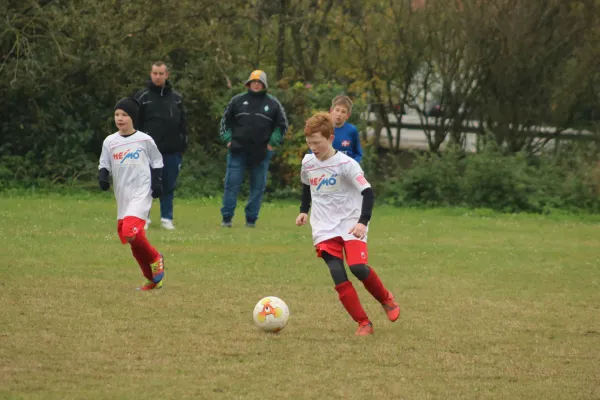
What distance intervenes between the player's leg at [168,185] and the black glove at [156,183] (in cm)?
437

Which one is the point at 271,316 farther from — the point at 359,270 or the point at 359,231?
the point at 359,231

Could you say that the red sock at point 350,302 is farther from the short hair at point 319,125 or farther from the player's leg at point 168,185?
the player's leg at point 168,185

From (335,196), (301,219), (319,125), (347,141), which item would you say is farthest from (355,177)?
(347,141)

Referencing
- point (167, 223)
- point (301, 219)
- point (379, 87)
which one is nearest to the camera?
point (301, 219)

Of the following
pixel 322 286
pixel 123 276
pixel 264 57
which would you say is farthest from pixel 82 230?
pixel 264 57

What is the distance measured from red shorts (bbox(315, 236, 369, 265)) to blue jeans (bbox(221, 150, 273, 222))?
6.78 meters

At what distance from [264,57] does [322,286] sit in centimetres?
1516

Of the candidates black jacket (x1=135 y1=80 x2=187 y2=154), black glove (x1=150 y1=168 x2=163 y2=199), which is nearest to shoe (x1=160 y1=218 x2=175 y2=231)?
black jacket (x1=135 y1=80 x2=187 y2=154)

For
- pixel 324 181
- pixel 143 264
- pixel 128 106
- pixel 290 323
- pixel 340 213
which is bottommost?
pixel 290 323

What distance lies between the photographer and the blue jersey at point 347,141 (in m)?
12.1

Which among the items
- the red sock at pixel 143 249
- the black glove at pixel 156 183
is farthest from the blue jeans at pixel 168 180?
the red sock at pixel 143 249

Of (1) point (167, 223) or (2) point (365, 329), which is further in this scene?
(1) point (167, 223)

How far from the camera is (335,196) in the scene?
776cm

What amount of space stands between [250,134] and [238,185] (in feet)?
2.42
